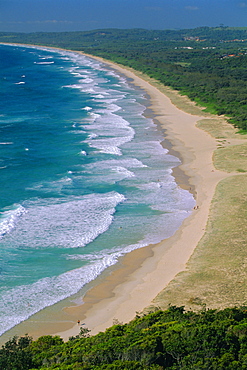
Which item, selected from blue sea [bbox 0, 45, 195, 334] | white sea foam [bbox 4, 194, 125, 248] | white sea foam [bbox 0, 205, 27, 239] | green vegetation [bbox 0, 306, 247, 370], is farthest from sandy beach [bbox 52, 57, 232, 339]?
white sea foam [bbox 0, 205, 27, 239]

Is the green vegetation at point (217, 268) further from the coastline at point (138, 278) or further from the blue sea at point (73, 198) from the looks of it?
the blue sea at point (73, 198)

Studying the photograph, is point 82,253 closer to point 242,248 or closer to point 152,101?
point 242,248

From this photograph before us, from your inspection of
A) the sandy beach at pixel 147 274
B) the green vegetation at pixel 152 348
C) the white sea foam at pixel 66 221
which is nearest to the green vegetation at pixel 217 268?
the sandy beach at pixel 147 274

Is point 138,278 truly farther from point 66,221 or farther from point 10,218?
point 10,218

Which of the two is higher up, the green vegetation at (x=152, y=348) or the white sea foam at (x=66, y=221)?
the green vegetation at (x=152, y=348)

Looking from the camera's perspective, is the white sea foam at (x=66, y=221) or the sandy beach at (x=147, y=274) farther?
the white sea foam at (x=66, y=221)
